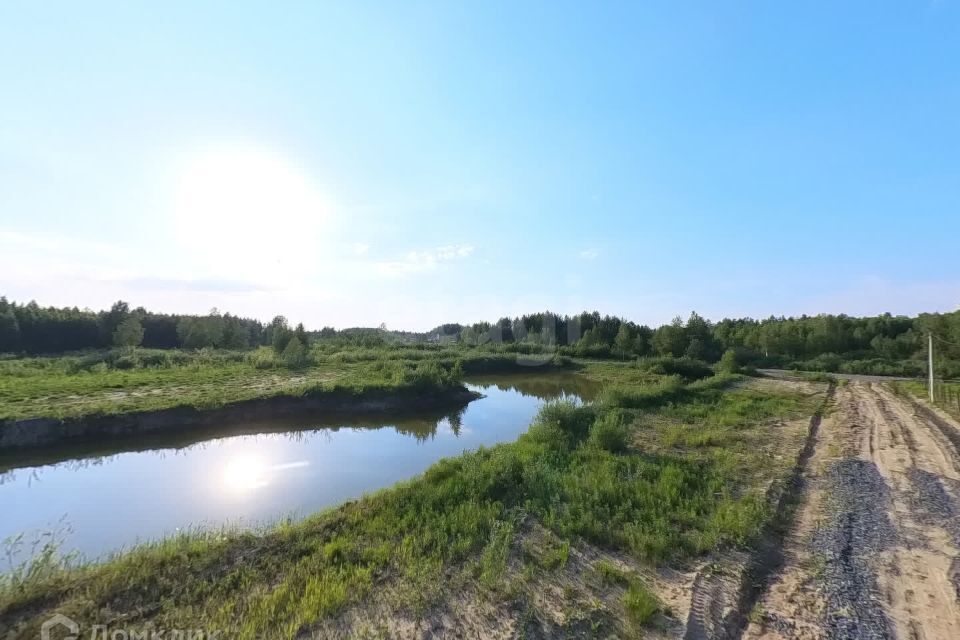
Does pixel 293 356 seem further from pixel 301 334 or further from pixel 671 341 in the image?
pixel 671 341

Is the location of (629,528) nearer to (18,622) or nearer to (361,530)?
(361,530)

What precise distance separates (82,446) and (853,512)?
857 inches

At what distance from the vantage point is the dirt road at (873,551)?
4.15m

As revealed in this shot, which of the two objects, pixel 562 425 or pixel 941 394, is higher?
pixel 941 394

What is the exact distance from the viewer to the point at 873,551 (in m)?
5.57

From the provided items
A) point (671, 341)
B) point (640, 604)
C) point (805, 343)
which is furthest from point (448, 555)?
point (805, 343)

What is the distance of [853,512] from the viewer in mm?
6820

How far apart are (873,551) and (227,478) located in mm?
13834

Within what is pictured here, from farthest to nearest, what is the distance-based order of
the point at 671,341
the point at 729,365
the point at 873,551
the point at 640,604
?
the point at 671,341, the point at 729,365, the point at 873,551, the point at 640,604

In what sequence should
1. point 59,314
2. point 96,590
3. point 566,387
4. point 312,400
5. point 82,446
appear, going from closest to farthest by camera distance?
point 96,590
point 82,446
point 312,400
point 566,387
point 59,314

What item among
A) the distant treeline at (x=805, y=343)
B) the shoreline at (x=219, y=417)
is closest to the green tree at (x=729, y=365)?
the distant treeline at (x=805, y=343)

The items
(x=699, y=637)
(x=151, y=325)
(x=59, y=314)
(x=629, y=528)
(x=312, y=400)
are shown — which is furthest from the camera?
(x=151, y=325)

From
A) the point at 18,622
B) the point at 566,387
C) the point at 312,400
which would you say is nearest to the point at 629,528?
the point at 18,622

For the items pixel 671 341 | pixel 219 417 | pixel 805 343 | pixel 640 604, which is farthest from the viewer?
pixel 805 343
